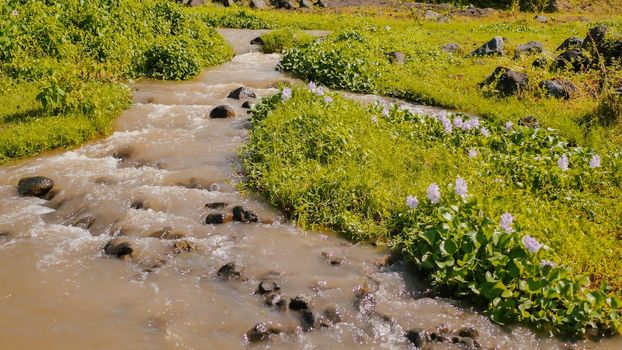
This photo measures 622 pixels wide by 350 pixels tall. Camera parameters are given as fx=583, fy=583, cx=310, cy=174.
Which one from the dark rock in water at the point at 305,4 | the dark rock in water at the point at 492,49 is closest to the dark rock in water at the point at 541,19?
the dark rock in water at the point at 492,49

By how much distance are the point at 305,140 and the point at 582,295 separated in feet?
18.3

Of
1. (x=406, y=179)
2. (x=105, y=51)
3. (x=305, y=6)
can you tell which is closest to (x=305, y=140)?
(x=406, y=179)

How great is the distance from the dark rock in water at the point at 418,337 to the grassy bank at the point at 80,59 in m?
8.04

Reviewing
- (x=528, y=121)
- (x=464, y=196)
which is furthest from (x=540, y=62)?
(x=464, y=196)

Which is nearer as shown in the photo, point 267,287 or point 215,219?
point 267,287

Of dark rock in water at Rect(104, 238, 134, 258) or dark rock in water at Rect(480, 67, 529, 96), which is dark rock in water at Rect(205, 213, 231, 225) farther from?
dark rock in water at Rect(480, 67, 529, 96)

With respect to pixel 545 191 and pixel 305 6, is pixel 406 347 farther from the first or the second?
pixel 305 6

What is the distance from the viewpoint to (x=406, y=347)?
6016 millimetres

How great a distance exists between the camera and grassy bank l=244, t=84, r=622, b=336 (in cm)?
654

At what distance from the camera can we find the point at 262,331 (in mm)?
6148

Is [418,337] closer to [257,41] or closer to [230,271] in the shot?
[230,271]

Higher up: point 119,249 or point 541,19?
point 541,19

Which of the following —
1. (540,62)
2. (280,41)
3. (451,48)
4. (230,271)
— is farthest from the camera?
(451,48)

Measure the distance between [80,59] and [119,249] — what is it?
30.8 feet
